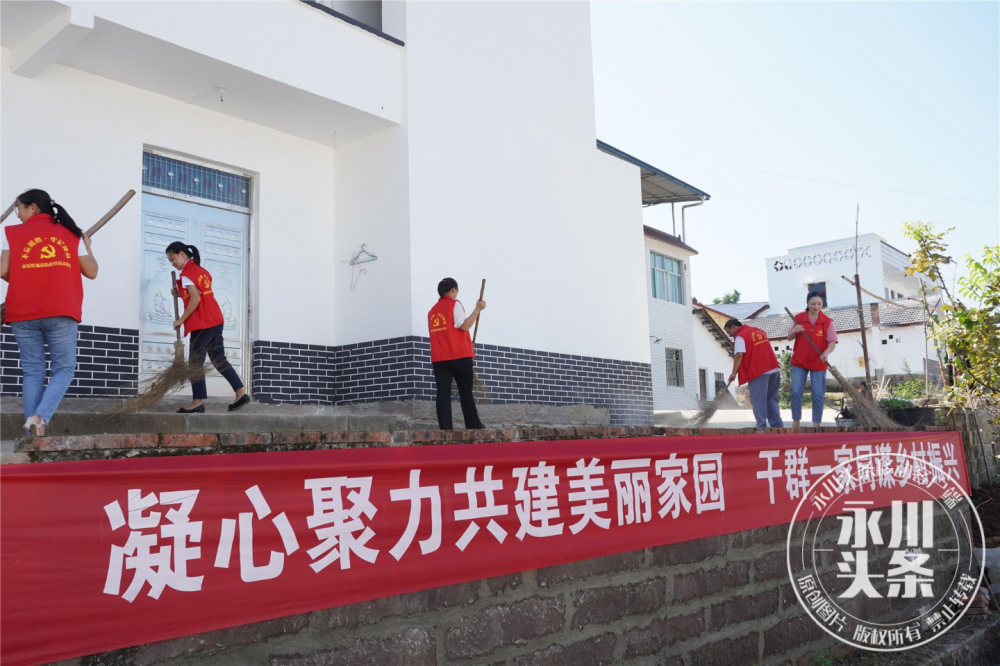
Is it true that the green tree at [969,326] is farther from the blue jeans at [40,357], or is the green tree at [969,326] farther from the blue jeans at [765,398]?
the blue jeans at [40,357]

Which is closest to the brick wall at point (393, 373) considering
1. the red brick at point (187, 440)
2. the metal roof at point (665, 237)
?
the red brick at point (187, 440)

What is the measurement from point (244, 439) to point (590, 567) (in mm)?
1829

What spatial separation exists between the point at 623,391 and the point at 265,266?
4.66 metres

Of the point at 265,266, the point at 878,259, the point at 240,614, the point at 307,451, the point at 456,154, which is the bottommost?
the point at 240,614

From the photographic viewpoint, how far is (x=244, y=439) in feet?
9.14

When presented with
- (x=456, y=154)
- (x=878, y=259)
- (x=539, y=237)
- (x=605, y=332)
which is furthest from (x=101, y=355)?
(x=878, y=259)

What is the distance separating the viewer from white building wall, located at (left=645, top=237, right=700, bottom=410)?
1883cm

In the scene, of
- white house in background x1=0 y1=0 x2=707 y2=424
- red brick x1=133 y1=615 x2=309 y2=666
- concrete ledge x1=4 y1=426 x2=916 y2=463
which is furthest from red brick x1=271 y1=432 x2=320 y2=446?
white house in background x1=0 y1=0 x2=707 y2=424

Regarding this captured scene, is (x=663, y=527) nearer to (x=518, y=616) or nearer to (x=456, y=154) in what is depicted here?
(x=518, y=616)

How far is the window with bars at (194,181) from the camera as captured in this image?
7.58 metres

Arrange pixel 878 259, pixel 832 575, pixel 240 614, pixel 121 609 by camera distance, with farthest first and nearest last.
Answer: pixel 878 259, pixel 832 575, pixel 240 614, pixel 121 609

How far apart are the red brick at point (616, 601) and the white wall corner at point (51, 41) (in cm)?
543

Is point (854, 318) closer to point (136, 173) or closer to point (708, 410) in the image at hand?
point (708, 410)

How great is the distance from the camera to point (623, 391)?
34.5 ft
